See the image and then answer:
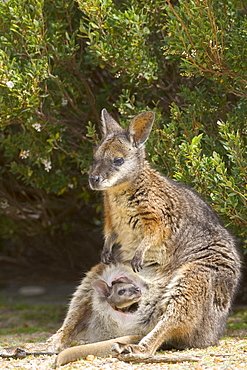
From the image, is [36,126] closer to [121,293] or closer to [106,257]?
[106,257]

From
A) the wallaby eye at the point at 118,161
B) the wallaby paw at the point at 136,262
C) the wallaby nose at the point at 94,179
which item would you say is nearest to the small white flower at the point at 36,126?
the wallaby eye at the point at 118,161

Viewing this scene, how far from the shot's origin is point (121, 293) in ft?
16.7

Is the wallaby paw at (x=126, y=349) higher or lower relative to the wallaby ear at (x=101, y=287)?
lower

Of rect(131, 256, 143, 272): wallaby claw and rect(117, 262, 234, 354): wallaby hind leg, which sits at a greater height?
rect(131, 256, 143, 272): wallaby claw

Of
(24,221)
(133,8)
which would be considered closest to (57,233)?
(24,221)

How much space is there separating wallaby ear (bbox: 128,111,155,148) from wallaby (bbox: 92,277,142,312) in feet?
3.83

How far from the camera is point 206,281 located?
16.3 ft

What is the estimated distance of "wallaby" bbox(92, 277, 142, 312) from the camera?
5.05 meters

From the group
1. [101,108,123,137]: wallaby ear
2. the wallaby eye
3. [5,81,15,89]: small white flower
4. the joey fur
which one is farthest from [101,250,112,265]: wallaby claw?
[5,81,15,89]: small white flower

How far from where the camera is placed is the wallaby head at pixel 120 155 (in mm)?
5215

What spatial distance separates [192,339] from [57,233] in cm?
596

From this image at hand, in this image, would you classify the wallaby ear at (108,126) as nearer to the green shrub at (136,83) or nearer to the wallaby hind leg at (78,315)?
the green shrub at (136,83)

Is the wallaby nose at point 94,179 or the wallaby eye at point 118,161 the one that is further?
the wallaby eye at point 118,161

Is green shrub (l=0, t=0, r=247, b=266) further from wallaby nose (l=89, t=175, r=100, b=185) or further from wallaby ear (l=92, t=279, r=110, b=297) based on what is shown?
wallaby ear (l=92, t=279, r=110, b=297)
